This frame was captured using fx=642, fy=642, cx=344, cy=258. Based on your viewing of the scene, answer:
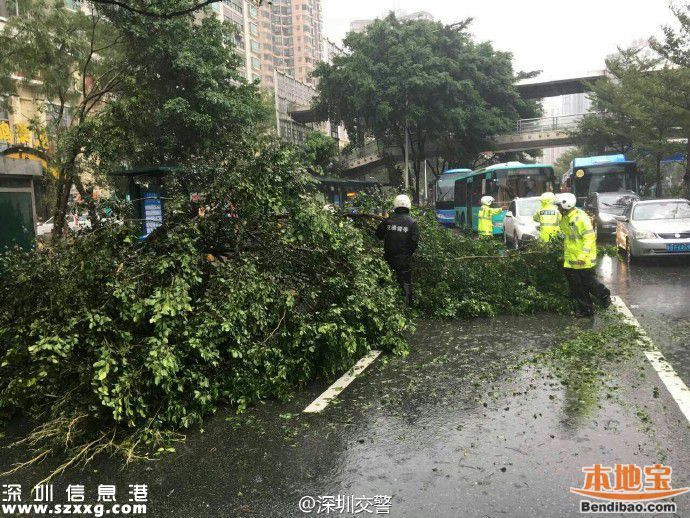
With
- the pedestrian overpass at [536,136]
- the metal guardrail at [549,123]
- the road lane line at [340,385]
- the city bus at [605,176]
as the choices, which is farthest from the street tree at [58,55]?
the metal guardrail at [549,123]

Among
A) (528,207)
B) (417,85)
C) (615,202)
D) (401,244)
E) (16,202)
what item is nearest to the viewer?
(401,244)

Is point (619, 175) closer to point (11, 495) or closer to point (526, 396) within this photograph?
point (526, 396)

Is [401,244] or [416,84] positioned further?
[416,84]

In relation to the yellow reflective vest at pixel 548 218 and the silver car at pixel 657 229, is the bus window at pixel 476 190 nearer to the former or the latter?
the silver car at pixel 657 229

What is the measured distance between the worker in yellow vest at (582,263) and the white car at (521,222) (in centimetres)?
747

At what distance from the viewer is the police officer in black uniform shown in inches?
337

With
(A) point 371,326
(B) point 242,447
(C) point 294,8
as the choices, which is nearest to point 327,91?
(A) point 371,326

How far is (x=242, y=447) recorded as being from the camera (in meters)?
4.55

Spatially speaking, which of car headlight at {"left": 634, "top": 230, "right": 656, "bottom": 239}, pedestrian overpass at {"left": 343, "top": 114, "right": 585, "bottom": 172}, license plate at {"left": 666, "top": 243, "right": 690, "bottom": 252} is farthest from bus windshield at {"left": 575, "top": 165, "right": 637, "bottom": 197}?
pedestrian overpass at {"left": 343, "top": 114, "right": 585, "bottom": 172}

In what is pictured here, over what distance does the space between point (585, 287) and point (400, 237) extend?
2647 mm

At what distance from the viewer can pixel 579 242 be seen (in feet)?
28.9

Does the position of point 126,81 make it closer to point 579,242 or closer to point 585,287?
point 579,242

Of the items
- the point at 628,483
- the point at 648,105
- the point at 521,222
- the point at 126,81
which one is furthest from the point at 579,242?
the point at 648,105

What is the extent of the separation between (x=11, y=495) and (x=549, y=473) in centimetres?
334
